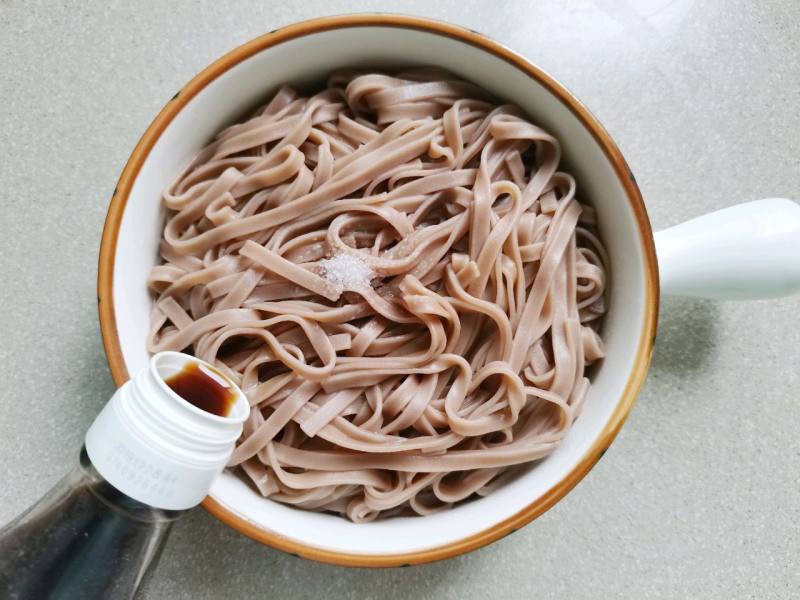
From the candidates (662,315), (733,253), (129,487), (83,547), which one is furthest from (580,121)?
(83,547)

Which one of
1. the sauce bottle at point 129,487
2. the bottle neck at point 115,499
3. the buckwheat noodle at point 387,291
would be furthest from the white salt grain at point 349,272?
the bottle neck at point 115,499

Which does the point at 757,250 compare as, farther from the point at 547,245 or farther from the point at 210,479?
the point at 210,479

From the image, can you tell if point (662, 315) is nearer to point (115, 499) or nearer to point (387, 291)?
point (387, 291)

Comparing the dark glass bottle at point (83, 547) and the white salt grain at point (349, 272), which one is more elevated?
the white salt grain at point (349, 272)

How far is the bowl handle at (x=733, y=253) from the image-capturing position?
3.31 ft

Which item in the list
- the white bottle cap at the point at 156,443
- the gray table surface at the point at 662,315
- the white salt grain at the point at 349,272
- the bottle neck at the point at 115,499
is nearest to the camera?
the white bottle cap at the point at 156,443

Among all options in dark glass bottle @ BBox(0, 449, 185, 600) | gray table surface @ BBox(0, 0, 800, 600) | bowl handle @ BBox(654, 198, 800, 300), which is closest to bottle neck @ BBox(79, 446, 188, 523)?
dark glass bottle @ BBox(0, 449, 185, 600)

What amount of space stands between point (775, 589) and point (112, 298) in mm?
1086

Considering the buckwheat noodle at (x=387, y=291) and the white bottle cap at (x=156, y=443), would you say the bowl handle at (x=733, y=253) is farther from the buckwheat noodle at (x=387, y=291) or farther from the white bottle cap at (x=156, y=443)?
the white bottle cap at (x=156, y=443)

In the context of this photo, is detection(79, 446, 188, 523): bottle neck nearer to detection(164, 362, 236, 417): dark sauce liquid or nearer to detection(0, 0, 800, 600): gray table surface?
detection(164, 362, 236, 417): dark sauce liquid

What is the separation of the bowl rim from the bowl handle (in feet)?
0.34

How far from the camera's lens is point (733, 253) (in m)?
1.01

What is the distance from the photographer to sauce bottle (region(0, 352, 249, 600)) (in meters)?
0.72

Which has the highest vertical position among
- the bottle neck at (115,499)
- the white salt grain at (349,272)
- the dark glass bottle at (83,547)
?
the white salt grain at (349,272)
